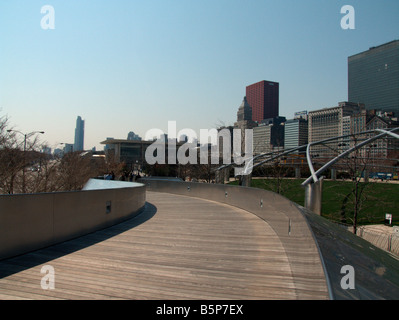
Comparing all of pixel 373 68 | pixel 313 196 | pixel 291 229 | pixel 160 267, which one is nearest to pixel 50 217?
pixel 160 267

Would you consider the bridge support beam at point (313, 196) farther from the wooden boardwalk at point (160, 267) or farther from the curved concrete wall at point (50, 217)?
the curved concrete wall at point (50, 217)

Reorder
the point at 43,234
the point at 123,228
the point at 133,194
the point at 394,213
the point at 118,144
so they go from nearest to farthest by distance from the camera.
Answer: the point at 43,234 → the point at 123,228 → the point at 133,194 → the point at 394,213 → the point at 118,144

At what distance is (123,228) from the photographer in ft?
29.1

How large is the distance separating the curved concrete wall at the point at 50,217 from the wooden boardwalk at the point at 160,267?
0.75ft

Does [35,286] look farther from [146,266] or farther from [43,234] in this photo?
[43,234]

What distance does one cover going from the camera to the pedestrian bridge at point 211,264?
4.00 meters

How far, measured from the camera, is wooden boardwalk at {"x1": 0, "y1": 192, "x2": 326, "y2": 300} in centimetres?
420

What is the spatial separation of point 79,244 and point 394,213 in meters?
35.2

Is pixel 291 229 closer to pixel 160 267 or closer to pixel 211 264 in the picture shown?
pixel 211 264

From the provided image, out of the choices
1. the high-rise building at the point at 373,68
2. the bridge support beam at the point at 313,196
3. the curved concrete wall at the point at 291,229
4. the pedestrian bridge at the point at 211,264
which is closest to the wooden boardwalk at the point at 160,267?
the pedestrian bridge at the point at 211,264

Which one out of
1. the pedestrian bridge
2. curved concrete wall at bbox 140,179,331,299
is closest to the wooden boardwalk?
the pedestrian bridge

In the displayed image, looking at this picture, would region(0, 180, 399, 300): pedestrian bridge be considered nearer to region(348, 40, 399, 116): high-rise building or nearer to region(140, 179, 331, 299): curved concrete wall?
region(140, 179, 331, 299): curved concrete wall
